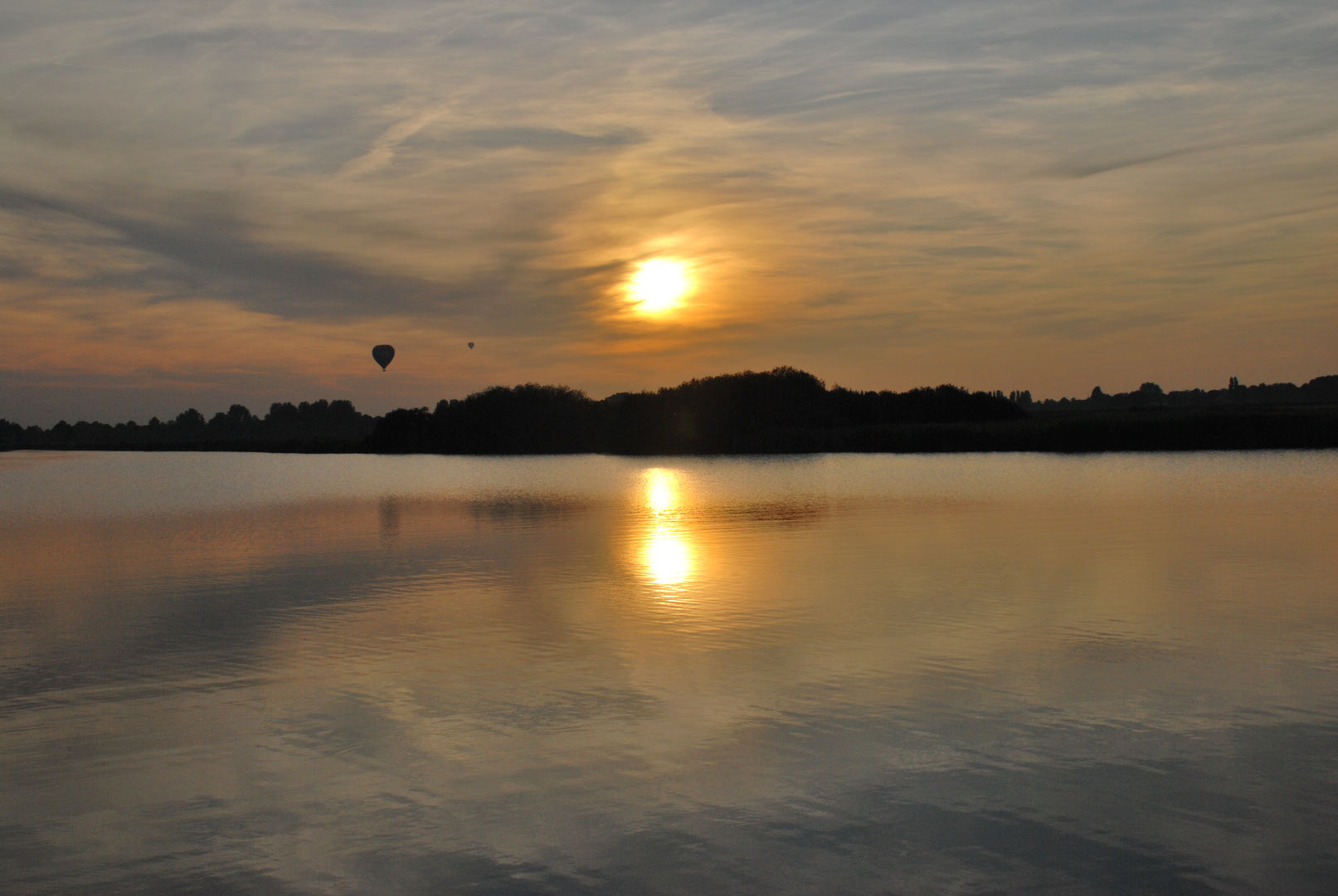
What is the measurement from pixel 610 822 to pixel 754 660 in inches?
183

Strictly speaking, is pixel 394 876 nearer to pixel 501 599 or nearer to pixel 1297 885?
pixel 1297 885

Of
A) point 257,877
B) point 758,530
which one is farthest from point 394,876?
point 758,530

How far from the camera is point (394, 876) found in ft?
19.3

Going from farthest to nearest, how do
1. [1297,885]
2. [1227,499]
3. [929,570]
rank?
[1227,499] < [929,570] < [1297,885]

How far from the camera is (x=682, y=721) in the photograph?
347 inches

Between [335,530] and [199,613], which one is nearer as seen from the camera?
[199,613]

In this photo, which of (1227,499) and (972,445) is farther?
(972,445)

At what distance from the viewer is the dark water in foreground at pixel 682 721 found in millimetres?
6055

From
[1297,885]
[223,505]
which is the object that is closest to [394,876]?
[1297,885]

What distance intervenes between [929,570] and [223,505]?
30.3 metres

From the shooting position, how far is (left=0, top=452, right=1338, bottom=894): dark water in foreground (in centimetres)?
605

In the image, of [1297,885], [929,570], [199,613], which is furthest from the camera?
[929,570]

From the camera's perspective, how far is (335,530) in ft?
92.7

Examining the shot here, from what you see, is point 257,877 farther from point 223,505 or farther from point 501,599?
point 223,505
